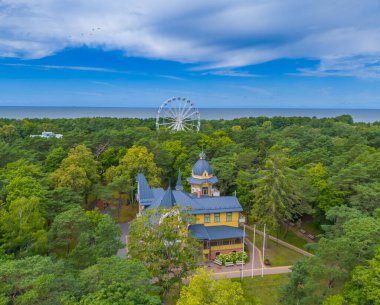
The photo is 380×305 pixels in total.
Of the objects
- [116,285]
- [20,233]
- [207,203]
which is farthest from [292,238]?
[20,233]

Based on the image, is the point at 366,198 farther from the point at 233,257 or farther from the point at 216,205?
the point at 216,205

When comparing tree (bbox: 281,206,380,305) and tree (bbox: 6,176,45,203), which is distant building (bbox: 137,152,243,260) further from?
tree (bbox: 281,206,380,305)

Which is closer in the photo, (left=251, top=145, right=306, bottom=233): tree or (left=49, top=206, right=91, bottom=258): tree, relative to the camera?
(left=49, top=206, right=91, bottom=258): tree

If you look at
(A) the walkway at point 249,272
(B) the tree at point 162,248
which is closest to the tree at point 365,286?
(B) the tree at point 162,248

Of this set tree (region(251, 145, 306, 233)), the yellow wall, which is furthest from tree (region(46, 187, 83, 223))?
tree (region(251, 145, 306, 233))

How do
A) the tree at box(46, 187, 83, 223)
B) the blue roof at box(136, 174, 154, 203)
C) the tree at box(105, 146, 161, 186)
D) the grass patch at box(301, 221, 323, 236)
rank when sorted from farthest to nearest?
the tree at box(105, 146, 161, 186) < the grass patch at box(301, 221, 323, 236) < the blue roof at box(136, 174, 154, 203) < the tree at box(46, 187, 83, 223)

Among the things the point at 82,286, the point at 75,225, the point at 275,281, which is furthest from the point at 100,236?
the point at 275,281
